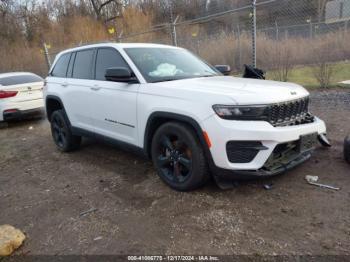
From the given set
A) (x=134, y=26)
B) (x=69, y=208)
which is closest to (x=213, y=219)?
(x=69, y=208)

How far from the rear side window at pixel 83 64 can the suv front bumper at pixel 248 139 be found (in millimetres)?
2507

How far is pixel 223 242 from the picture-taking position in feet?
9.29

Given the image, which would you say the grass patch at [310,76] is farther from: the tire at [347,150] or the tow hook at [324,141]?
the tire at [347,150]

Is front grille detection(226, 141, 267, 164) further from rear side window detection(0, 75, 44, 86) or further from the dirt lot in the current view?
rear side window detection(0, 75, 44, 86)

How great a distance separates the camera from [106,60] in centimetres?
463

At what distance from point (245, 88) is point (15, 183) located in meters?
3.56

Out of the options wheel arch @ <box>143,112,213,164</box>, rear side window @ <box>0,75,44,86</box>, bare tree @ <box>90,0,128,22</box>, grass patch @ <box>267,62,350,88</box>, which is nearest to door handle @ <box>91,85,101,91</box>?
wheel arch @ <box>143,112,213,164</box>

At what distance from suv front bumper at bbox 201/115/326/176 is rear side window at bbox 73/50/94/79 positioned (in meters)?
2.51

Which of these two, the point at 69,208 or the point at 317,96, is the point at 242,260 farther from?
the point at 317,96

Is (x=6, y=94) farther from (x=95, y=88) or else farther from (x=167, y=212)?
(x=167, y=212)

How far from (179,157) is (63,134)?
120 inches

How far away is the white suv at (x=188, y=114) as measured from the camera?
3.16m

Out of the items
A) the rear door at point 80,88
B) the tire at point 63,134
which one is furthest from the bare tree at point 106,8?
the rear door at point 80,88

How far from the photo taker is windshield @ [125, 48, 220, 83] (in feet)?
13.4
